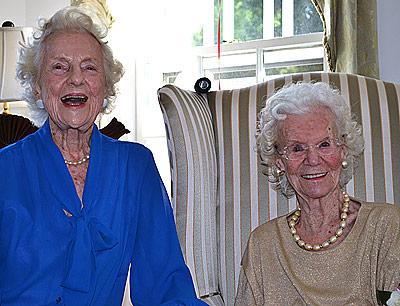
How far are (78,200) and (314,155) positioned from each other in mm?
613

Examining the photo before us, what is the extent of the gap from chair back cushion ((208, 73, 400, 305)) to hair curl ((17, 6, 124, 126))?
1.48 ft

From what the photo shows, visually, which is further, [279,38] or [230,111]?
[279,38]

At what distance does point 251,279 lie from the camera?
5.85 ft

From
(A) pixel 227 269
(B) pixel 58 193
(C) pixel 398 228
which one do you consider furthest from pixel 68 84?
(C) pixel 398 228

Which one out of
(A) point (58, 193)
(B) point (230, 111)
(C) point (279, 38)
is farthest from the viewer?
(C) point (279, 38)

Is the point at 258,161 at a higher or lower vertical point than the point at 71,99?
lower

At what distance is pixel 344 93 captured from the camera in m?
2.03

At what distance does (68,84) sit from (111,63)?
0.53ft

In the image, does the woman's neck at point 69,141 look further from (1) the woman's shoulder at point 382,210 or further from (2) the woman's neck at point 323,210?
(1) the woman's shoulder at point 382,210

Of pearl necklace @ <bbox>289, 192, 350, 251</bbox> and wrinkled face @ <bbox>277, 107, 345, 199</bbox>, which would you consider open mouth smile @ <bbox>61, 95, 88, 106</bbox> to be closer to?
wrinkled face @ <bbox>277, 107, 345, 199</bbox>

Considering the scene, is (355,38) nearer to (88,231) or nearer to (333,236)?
(333,236)

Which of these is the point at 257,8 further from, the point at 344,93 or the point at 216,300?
the point at 216,300

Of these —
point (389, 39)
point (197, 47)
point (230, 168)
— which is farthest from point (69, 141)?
point (197, 47)

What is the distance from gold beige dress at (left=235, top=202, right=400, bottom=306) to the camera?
1684 millimetres
